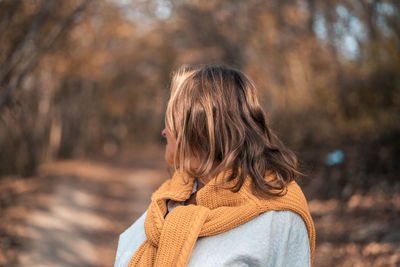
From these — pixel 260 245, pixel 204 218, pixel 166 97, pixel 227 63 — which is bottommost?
pixel 260 245

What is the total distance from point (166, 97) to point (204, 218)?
61cm

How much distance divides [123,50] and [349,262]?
16.1m

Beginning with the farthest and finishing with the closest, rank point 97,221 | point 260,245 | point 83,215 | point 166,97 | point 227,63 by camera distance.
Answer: point 227,63
point 83,215
point 97,221
point 166,97
point 260,245

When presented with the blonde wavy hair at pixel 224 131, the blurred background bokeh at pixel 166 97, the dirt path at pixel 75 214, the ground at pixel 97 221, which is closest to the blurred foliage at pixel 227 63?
the blurred background bokeh at pixel 166 97

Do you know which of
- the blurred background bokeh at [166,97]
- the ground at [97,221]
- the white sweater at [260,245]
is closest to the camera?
the white sweater at [260,245]

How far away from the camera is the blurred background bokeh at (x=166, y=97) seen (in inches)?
237

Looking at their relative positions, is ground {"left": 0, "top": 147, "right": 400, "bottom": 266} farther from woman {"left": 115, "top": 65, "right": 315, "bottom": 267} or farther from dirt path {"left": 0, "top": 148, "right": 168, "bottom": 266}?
woman {"left": 115, "top": 65, "right": 315, "bottom": 267}

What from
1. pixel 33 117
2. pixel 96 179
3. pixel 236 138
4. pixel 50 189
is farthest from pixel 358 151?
pixel 33 117

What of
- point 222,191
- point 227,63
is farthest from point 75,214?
point 222,191

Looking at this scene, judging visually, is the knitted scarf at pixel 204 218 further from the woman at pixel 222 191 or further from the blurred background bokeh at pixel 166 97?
the blurred background bokeh at pixel 166 97

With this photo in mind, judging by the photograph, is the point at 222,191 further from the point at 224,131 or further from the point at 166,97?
the point at 166,97

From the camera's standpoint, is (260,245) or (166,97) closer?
(260,245)

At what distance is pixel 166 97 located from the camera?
1.83m

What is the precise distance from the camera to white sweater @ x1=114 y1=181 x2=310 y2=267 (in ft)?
4.64
